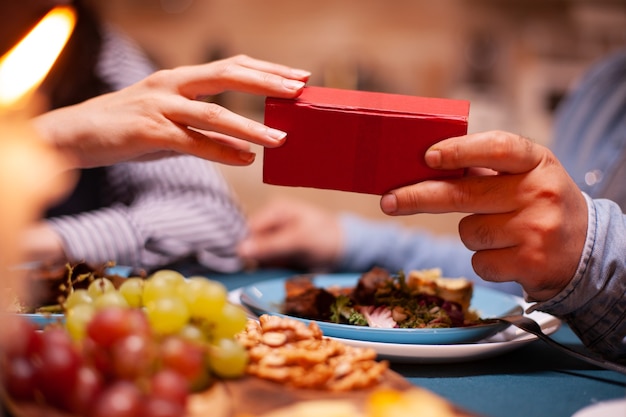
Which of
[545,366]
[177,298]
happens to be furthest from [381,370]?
[545,366]

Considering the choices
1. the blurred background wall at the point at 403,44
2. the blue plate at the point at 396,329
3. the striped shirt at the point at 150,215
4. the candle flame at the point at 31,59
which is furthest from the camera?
the blurred background wall at the point at 403,44

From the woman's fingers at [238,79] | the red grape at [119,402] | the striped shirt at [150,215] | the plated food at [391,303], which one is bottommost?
the striped shirt at [150,215]

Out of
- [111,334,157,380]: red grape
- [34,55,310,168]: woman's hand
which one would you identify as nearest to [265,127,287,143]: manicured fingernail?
[34,55,310,168]: woman's hand

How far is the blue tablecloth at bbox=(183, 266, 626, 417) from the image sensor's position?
690 mm

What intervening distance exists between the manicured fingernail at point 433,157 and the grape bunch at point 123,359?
0.31 meters

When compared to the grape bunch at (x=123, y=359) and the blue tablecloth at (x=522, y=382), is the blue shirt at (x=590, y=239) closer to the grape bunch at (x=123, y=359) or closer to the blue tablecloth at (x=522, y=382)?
the blue tablecloth at (x=522, y=382)

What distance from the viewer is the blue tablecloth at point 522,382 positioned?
0.69 meters

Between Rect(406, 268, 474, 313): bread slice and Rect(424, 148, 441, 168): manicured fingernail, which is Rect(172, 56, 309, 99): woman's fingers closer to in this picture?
Rect(424, 148, 441, 168): manicured fingernail

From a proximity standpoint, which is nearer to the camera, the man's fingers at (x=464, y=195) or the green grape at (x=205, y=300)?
the green grape at (x=205, y=300)

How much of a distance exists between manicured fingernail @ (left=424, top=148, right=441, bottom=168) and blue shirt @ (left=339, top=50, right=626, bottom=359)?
0.22 metres

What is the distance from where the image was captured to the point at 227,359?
0.60m

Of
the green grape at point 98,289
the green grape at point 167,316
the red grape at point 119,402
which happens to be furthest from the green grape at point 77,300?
the red grape at point 119,402

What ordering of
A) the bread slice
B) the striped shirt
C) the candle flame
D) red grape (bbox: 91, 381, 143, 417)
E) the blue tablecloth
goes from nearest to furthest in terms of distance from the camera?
red grape (bbox: 91, 381, 143, 417)
the candle flame
the blue tablecloth
the bread slice
the striped shirt

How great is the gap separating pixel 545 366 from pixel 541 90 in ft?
8.53
